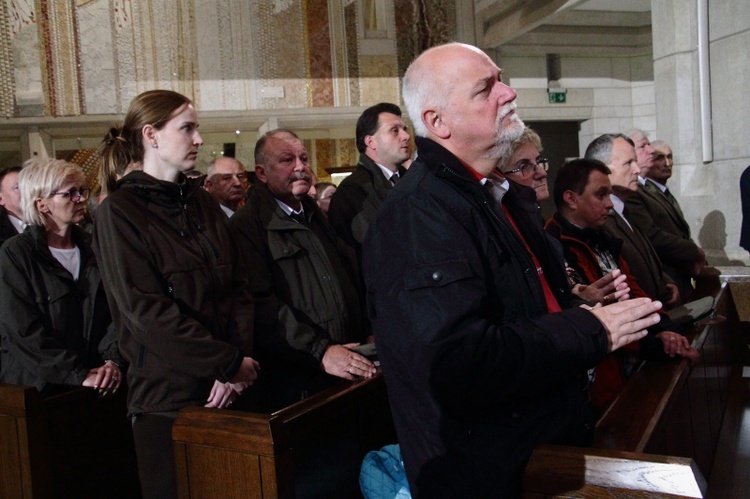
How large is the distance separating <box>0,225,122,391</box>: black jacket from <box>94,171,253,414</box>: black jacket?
0.68 m

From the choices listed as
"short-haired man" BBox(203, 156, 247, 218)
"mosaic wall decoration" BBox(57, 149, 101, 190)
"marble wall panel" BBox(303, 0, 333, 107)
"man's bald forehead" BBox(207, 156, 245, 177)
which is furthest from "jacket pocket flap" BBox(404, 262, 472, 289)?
"mosaic wall decoration" BBox(57, 149, 101, 190)

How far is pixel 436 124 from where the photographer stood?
1.74 meters

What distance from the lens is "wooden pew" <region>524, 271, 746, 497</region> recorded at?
145 centimetres

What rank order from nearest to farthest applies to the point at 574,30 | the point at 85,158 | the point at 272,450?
1. the point at 272,450
2. the point at 85,158
3. the point at 574,30

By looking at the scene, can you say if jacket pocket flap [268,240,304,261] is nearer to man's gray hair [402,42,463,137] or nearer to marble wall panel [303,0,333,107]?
man's gray hair [402,42,463,137]

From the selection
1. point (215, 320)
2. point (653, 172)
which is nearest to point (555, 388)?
point (215, 320)

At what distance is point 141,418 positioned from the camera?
8.02ft

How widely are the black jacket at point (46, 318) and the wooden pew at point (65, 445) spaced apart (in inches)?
6.2

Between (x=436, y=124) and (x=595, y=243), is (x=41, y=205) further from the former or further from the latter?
(x=595, y=243)

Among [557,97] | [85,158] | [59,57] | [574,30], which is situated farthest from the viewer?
[557,97]

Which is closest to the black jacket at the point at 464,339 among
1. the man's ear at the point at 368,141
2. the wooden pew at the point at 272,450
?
the wooden pew at the point at 272,450

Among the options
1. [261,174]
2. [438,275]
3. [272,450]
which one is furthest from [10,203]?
[438,275]

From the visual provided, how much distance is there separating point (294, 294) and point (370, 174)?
1.08m

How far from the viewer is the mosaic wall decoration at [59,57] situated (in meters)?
7.95
